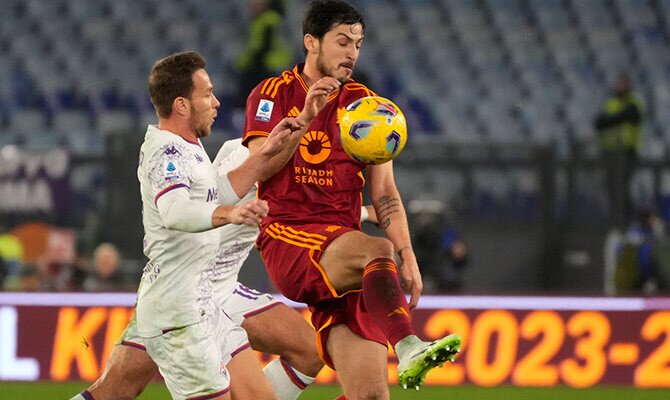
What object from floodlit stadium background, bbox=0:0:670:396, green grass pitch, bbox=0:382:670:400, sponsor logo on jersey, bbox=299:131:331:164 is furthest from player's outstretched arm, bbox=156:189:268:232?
floodlit stadium background, bbox=0:0:670:396

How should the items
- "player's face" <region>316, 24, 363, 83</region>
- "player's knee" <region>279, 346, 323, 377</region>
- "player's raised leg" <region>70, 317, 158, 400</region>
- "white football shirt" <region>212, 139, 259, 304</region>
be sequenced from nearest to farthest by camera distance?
"player's raised leg" <region>70, 317, 158, 400</region>, "player's face" <region>316, 24, 363, 83</region>, "white football shirt" <region>212, 139, 259, 304</region>, "player's knee" <region>279, 346, 323, 377</region>

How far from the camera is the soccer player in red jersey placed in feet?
16.3

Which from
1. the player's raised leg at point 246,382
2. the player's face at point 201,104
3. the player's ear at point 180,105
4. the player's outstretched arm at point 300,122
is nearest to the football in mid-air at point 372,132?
the player's outstretched arm at point 300,122

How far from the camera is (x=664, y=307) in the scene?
9.10 metres

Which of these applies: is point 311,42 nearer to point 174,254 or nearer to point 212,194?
point 212,194

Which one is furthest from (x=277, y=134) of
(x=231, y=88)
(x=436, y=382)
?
(x=231, y=88)

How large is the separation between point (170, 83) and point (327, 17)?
799 millimetres

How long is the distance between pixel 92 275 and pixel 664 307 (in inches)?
166

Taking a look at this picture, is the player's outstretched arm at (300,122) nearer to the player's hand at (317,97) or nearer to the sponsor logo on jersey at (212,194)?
the player's hand at (317,97)

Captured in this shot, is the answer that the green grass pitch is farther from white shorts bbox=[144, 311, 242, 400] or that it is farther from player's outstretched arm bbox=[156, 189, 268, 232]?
player's outstretched arm bbox=[156, 189, 268, 232]

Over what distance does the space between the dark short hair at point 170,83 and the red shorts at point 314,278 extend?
778mm

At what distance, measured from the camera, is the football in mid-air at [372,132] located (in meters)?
4.86

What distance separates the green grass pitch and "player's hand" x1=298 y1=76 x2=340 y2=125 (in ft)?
12.5

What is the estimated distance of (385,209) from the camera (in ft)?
17.2
